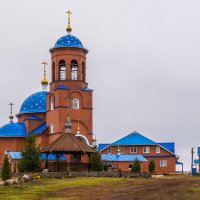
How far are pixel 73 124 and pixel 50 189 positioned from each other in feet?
100

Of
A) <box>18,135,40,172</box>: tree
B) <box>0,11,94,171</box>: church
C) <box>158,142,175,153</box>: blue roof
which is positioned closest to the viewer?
<box>18,135,40,172</box>: tree

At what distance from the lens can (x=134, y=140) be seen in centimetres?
8200

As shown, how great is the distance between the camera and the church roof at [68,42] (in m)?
60.9

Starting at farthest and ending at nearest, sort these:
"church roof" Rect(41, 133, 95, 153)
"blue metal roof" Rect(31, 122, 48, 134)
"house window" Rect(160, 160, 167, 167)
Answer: "house window" Rect(160, 160, 167, 167) < "blue metal roof" Rect(31, 122, 48, 134) < "church roof" Rect(41, 133, 95, 153)

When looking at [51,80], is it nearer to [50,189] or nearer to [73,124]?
[73,124]

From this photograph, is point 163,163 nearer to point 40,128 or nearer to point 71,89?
point 40,128

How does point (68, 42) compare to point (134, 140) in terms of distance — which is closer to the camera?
point (68, 42)

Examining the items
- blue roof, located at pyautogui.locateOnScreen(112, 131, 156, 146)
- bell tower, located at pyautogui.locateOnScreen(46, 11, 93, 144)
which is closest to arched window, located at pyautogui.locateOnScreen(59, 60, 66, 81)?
bell tower, located at pyautogui.locateOnScreen(46, 11, 93, 144)

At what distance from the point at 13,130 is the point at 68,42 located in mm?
11704

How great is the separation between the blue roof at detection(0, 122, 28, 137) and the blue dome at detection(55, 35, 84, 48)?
10.4m

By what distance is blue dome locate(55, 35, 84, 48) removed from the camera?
6094cm

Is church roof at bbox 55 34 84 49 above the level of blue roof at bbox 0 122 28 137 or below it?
above

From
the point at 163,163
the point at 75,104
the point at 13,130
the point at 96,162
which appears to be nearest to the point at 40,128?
the point at 13,130

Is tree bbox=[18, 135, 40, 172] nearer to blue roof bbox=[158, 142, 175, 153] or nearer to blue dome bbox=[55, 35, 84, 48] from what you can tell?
blue dome bbox=[55, 35, 84, 48]
